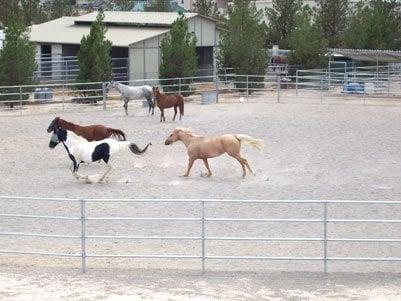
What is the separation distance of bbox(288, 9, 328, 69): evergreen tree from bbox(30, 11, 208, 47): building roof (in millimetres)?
4737

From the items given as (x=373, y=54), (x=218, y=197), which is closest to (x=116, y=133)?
(x=218, y=197)

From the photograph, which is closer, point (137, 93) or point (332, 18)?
point (137, 93)

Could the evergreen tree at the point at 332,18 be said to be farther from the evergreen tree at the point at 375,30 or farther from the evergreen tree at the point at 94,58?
the evergreen tree at the point at 94,58

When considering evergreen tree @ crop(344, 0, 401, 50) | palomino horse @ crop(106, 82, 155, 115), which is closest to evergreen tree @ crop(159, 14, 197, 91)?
palomino horse @ crop(106, 82, 155, 115)

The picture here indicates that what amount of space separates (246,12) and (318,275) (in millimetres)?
23300

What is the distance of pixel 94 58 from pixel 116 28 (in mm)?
9713

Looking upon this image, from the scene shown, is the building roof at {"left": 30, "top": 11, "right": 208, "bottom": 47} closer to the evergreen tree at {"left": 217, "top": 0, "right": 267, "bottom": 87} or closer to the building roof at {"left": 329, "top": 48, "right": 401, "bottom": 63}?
the evergreen tree at {"left": 217, "top": 0, "right": 267, "bottom": 87}

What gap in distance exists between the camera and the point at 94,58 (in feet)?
89.5

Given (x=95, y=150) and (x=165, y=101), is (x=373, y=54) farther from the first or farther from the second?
(x=95, y=150)

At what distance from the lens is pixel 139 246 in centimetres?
1034

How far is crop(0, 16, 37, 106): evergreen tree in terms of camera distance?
2636 cm

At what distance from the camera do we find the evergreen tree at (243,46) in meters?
30.2

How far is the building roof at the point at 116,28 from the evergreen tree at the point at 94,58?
4288 millimetres

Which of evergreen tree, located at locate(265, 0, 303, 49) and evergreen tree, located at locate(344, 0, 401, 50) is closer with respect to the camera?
evergreen tree, located at locate(344, 0, 401, 50)
